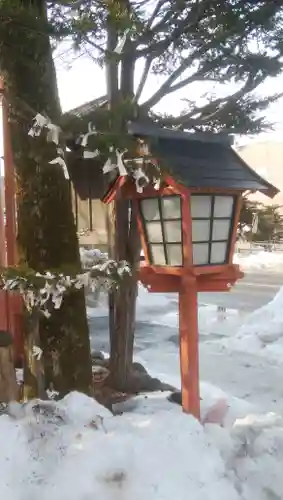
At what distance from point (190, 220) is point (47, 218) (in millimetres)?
1006

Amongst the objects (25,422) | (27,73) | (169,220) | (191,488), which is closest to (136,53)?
(27,73)

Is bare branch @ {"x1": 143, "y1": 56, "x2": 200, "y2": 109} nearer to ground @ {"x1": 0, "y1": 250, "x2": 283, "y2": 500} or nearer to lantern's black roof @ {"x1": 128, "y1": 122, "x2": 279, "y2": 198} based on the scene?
lantern's black roof @ {"x1": 128, "y1": 122, "x2": 279, "y2": 198}

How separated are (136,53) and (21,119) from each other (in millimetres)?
1095

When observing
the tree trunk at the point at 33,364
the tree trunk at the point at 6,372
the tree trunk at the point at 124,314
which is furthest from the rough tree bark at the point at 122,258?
the tree trunk at the point at 6,372

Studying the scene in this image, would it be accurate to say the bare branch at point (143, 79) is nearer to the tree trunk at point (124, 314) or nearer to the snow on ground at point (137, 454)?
the tree trunk at point (124, 314)

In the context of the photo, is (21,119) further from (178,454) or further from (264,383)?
(264,383)

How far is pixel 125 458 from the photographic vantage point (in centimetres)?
303

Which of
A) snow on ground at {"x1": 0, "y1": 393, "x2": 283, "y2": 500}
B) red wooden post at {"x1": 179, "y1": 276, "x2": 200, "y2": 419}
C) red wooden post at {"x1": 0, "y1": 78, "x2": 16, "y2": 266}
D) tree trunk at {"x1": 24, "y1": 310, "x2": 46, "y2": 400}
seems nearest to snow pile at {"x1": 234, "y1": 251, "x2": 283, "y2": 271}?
red wooden post at {"x1": 0, "y1": 78, "x2": 16, "y2": 266}

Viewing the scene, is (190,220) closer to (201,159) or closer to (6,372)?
(201,159)

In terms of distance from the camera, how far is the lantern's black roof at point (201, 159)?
3.28 metres

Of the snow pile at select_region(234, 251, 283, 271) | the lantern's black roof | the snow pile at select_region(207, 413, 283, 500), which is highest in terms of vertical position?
the lantern's black roof

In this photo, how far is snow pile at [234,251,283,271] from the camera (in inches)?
832

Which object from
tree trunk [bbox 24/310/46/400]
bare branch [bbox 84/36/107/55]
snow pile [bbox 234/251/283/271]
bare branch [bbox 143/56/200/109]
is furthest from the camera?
snow pile [bbox 234/251/283/271]

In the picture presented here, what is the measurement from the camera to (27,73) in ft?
11.6
